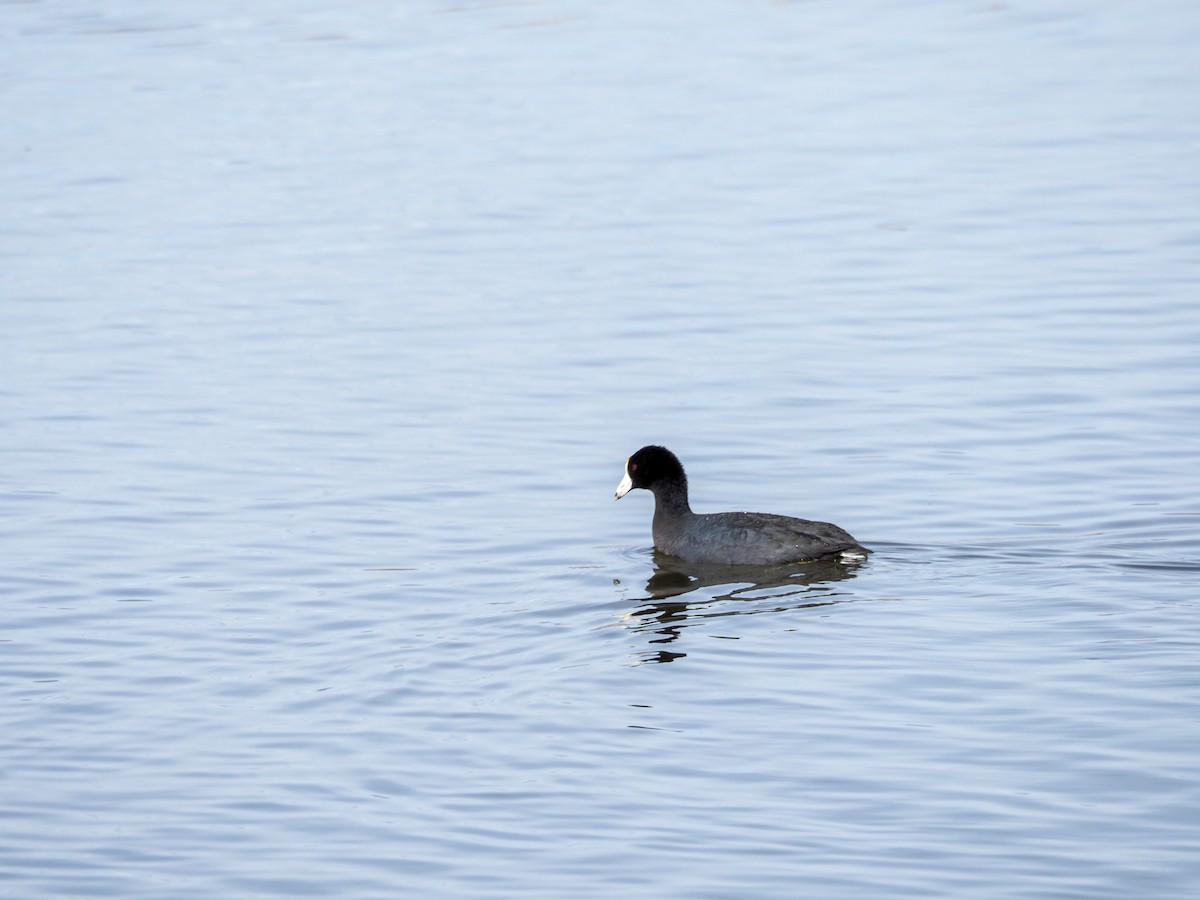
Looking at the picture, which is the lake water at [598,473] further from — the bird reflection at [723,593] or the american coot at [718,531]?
the american coot at [718,531]

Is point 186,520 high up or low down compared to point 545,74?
down

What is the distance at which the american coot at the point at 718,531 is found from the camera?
38.8 feet

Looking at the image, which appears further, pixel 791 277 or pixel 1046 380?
pixel 791 277

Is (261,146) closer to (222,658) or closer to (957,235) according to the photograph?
(957,235)

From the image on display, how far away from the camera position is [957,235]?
819 inches

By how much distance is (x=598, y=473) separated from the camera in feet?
47.5

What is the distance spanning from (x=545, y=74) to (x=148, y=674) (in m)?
21.5

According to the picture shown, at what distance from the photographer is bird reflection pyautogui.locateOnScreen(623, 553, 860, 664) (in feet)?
36.4

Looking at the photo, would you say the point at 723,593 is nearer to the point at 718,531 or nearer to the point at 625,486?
the point at 718,531

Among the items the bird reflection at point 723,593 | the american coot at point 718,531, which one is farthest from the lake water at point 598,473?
the american coot at point 718,531

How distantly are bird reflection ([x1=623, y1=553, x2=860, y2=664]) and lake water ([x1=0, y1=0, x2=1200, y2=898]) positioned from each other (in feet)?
0.16

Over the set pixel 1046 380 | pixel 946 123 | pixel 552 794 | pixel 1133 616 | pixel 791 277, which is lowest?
pixel 552 794

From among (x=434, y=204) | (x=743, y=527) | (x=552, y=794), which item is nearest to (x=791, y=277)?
(x=434, y=204)

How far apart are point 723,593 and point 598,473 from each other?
2911 mm
